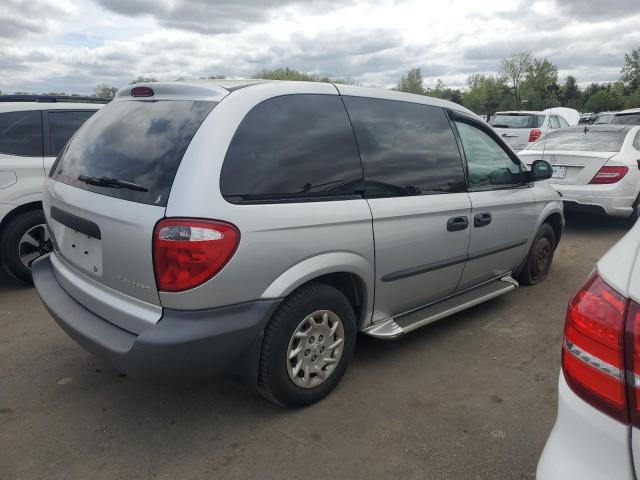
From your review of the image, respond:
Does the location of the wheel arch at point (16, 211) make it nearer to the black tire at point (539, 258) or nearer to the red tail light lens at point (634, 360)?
the black tire at point (539, 258)

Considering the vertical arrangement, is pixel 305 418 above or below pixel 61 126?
below

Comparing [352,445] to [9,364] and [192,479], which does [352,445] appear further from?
[9,364]

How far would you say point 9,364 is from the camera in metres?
3.33

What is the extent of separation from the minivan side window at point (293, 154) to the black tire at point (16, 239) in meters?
3.16

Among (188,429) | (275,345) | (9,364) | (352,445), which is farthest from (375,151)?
(9,364)

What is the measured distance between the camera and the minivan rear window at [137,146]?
94.4 inches

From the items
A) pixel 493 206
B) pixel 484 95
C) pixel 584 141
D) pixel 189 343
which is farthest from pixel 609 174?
pixel 484 95

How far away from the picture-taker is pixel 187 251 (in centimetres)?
222

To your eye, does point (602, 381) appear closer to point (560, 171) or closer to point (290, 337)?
point (290, 337)

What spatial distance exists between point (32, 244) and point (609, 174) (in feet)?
21.7

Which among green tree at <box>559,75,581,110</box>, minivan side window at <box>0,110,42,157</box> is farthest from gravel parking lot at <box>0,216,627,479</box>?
green tree at <box>559,75,581,110</box>

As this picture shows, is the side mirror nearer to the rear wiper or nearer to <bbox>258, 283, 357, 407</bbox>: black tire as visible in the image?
<bbox>258, 283, 357, 407</bbox>: black tire

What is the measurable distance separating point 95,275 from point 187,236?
716 mm

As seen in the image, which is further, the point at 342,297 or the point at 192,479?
the point at 342,297
